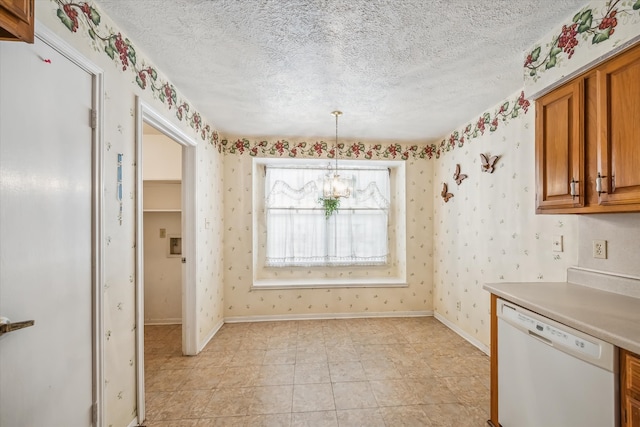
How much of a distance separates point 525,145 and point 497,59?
0.84 meters

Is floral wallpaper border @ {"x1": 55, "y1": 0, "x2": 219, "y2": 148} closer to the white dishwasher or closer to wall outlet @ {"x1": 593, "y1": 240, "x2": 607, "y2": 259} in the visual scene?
the white dishwasher

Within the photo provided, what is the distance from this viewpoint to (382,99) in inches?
104

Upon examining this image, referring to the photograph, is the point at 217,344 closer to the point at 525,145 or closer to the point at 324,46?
the point at 324,46

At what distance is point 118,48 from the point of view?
5.56ft

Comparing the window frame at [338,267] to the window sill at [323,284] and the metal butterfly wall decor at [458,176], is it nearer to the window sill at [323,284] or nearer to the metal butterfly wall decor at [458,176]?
the window sill at [323,284]

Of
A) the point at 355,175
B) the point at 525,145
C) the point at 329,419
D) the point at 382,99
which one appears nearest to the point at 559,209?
the point at 525,145

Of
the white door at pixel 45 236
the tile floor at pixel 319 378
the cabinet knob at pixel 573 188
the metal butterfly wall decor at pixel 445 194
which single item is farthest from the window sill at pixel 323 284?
the cabinet knob at pixel 573 188

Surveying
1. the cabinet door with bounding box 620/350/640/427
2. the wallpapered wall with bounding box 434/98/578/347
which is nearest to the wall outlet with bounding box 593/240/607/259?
A: the wallpapered wall with bounding box 434/98/578/347

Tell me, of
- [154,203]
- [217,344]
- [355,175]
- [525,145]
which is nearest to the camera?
[525,145]

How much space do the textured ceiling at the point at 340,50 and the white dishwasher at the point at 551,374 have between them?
5.32ft

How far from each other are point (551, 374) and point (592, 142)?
1.20 metres

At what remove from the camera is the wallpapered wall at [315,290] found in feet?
12.8

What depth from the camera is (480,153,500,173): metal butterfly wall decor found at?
9.28 feet

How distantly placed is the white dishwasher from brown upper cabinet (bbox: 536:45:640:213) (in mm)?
681
